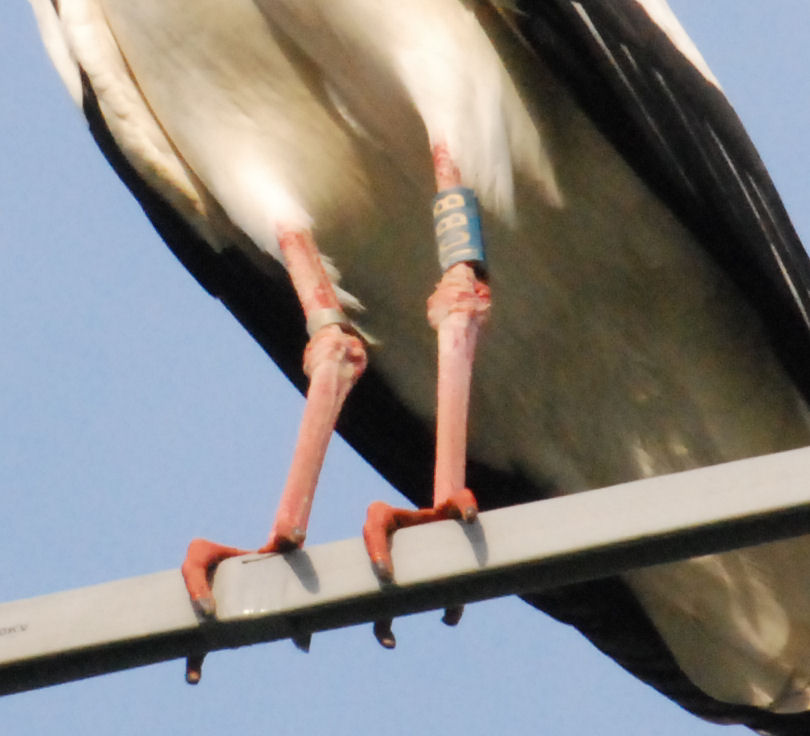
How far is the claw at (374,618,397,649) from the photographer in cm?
304

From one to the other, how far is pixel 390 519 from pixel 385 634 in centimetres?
25

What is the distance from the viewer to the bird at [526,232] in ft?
12.9

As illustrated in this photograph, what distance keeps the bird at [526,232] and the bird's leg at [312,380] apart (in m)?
0.02

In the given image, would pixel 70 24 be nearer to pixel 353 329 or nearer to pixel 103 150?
pixel 103 150

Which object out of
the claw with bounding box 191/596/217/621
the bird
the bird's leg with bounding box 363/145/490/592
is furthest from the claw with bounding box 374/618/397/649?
the bird

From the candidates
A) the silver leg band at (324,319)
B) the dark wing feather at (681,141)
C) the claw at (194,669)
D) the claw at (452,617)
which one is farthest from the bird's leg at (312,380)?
→ the dark wing feather at (681,141)

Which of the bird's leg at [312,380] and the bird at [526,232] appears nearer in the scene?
the bird's leg at [312,380]

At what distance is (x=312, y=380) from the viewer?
12.7 feet

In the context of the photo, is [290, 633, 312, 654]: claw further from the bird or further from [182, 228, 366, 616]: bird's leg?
the bird

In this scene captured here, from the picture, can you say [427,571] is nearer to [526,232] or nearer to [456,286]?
[456,286]

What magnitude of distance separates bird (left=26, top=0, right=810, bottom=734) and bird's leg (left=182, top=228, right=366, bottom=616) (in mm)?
24

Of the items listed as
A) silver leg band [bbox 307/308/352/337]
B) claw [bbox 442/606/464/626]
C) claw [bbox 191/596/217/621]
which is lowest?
claw [bbox 442/606/464/626]

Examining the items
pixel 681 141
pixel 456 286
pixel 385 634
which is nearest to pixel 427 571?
pixel 385 634

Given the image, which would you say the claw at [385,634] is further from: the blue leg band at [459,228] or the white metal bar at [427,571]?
the blue leg band at [459,228]
